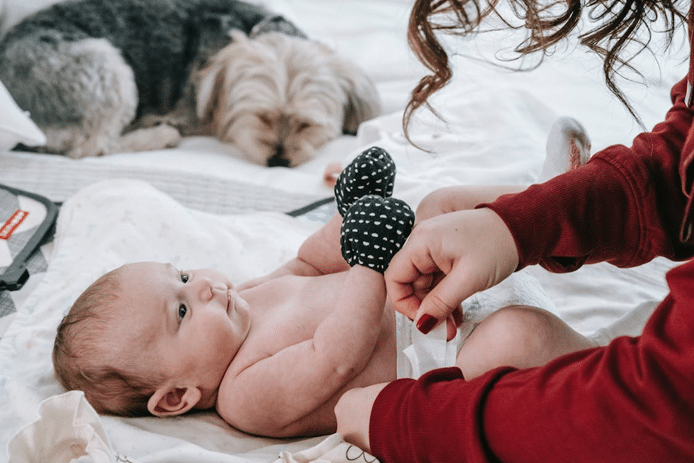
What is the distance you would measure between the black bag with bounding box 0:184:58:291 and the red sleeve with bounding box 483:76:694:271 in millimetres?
912

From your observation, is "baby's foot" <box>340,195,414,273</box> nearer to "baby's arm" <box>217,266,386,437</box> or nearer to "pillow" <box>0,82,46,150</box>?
"baby's arm" <box>217,266,386,437</box>

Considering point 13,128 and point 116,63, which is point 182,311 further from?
point 116,63

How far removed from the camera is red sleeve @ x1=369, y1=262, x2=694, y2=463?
501 millimetres

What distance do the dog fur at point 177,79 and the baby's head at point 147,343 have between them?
3.39 feet

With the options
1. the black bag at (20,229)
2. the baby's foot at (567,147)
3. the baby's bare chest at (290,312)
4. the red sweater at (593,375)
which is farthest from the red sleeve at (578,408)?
the black bag at (20,229)

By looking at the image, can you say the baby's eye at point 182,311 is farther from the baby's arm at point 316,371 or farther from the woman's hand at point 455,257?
the woman's hand at point 455,257

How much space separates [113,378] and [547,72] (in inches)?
55.8

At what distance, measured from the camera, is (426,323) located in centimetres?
73

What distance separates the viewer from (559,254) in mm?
762

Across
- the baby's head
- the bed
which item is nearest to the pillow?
the bed

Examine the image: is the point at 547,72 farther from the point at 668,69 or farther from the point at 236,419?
the point at 236,419

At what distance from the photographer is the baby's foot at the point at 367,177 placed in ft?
2.91

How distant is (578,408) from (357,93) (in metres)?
1.66

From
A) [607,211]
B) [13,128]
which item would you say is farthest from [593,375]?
[13,128]
